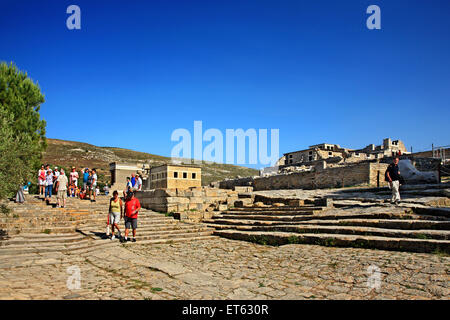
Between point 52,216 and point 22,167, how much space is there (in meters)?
3.28

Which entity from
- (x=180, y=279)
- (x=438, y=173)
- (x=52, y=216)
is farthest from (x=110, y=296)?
(x=438, y=173)

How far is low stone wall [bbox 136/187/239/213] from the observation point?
48.3ft

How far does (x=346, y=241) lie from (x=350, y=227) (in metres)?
0.81

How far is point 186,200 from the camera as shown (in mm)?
15297

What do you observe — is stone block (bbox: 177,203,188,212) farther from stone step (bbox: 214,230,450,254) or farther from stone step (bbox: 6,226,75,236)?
stone step (bbox: 6,226,75,236)

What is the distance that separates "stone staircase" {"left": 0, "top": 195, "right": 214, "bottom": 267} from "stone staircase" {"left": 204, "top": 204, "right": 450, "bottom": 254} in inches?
75.6

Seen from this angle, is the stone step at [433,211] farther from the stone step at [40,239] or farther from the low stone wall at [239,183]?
the low stone wall at [239,183]

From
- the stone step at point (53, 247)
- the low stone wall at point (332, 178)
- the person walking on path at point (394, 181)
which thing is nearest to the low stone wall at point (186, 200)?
the stone step at point (53, 247)

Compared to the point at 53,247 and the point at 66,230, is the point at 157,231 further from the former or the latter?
the point at 53,247

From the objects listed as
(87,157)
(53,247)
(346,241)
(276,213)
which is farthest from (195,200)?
(87,157)

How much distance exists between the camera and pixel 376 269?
18.7 ft

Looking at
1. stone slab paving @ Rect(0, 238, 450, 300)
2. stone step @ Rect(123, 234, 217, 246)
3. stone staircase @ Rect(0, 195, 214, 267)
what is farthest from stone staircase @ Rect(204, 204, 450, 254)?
stone staircase @ Rect(0, 195, 214, 267)

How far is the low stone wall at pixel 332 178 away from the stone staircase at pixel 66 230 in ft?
34.8

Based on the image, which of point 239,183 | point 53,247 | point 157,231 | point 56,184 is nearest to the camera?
point 53,247
